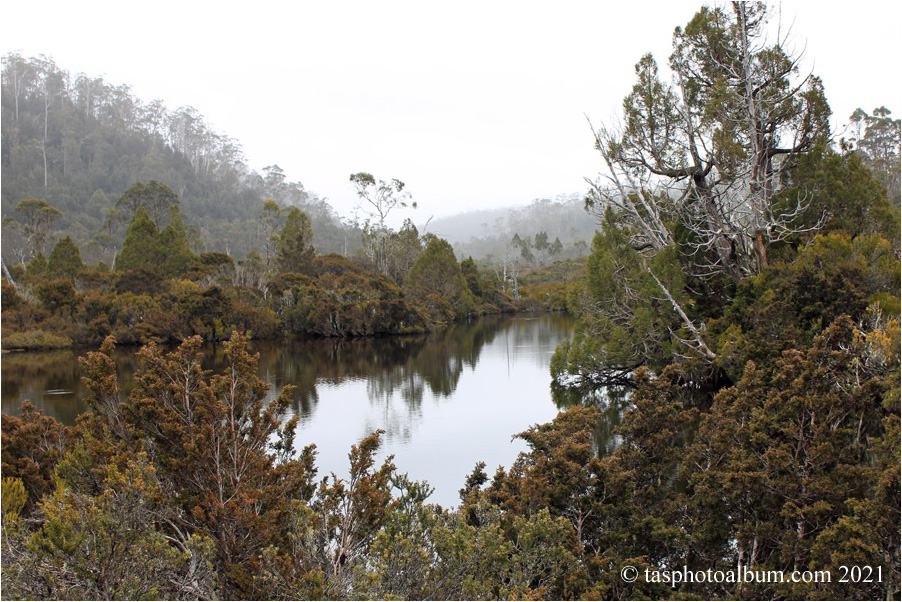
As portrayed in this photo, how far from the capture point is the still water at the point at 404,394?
32.5 feet

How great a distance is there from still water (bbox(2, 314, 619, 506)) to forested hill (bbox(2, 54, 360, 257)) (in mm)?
42751

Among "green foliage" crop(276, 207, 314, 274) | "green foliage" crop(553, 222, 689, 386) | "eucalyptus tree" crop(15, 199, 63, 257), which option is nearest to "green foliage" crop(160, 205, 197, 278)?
"green foliage" crop(276, 207, 314, 274)

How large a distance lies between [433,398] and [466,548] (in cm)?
1110

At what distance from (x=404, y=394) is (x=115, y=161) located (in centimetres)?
7340

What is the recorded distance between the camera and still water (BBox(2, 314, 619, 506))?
32.5ft

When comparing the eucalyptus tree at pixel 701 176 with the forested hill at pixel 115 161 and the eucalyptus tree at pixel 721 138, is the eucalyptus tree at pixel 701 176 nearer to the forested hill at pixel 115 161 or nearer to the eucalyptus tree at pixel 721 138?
the eucalyptus tree at pixel 721 138

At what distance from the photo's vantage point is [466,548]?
367 centimetres

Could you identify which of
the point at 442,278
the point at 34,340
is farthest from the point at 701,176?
the point at 442,278

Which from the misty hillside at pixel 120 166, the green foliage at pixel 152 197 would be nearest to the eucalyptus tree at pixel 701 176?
the green foliage at pixel 152 197

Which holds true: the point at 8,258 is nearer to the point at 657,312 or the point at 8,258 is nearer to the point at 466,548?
the point at 657,312

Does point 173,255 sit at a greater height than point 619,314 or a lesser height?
greater

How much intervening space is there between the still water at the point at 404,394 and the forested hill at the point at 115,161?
42751mm

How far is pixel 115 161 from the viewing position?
245 ft

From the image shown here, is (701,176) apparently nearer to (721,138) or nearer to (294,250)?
(721,138)
